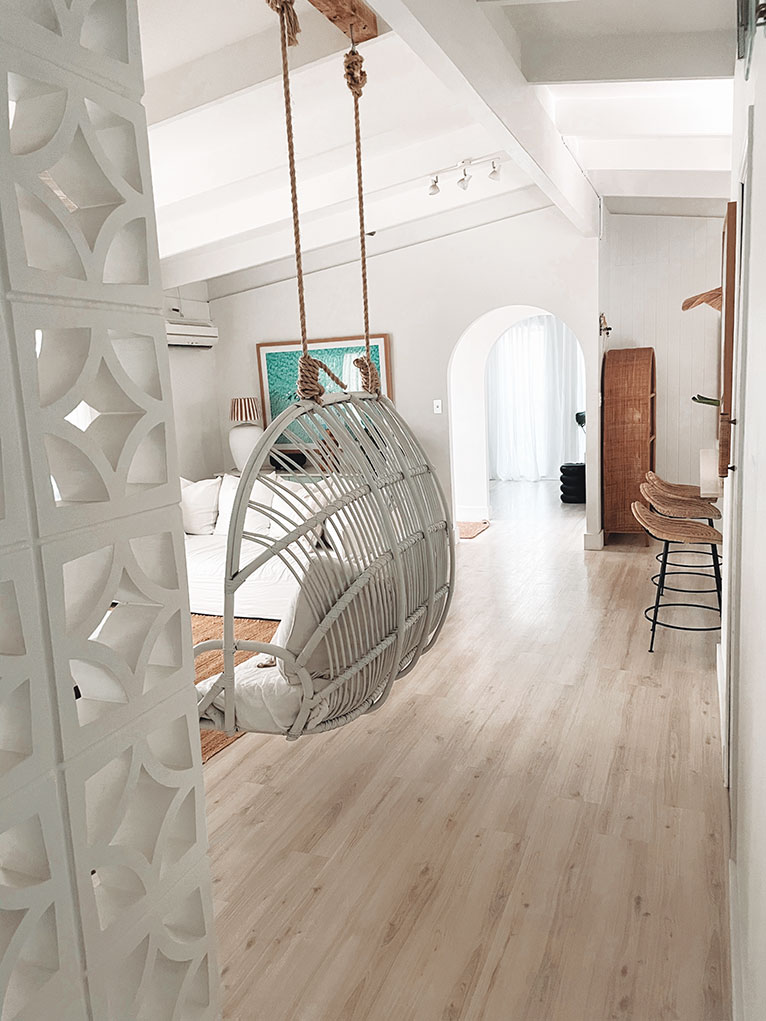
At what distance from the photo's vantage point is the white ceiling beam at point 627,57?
138 inches

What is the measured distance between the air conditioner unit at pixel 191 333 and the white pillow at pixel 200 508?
1292 millimetres

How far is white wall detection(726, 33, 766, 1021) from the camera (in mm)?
1425

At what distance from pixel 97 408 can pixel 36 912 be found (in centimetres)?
69

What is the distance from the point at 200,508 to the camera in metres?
6.86

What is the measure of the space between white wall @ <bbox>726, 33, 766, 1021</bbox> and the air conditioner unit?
19.2 ft

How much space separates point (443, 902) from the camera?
2473mm

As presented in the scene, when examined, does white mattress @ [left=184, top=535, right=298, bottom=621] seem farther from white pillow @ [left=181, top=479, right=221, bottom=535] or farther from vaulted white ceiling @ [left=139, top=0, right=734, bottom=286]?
vaulted white ceiling @ [left=139, top=0, right=734, bottom=286]

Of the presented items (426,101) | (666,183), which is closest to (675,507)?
(426,101)

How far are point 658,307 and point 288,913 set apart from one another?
22.1 ft

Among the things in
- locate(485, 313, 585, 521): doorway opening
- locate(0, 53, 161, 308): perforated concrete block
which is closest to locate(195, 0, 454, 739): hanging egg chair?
locate(0, 53, 161, 308): perforated concrete block

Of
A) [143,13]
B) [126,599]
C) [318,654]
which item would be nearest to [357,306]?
[143,13]

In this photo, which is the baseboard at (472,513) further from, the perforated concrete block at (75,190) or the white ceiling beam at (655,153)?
the perforated concrete block at (75,190)

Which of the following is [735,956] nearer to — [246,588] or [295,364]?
[246,588]

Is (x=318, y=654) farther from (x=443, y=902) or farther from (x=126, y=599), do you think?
(x=126, y=599)
